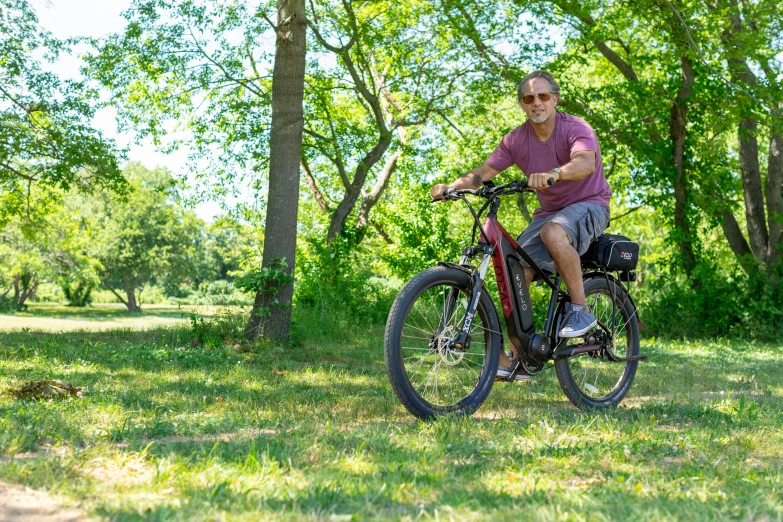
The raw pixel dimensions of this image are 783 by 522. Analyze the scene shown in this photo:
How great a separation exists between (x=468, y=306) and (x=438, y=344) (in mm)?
299

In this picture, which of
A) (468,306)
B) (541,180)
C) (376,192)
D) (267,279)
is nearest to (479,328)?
(468,306)

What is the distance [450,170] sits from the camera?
68.7ft

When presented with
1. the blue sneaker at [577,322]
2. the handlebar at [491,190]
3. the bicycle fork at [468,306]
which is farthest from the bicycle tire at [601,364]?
the handlebar at [491,190]

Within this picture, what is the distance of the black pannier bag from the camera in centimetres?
521

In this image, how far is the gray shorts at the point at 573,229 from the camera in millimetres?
4789

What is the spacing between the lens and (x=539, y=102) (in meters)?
4.81

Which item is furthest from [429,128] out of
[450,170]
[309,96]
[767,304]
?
[767,304]

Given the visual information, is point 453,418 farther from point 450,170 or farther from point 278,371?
point 450,170

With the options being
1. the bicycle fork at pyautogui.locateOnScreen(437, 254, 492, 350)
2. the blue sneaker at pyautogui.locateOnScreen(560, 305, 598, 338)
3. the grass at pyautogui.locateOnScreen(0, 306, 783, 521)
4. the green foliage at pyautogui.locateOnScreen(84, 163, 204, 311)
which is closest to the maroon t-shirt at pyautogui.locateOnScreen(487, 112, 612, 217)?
the blue sneaker at pyautogui.locateOnScreen(560, 305, 598, 338)

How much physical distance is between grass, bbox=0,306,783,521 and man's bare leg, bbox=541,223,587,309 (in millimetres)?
821

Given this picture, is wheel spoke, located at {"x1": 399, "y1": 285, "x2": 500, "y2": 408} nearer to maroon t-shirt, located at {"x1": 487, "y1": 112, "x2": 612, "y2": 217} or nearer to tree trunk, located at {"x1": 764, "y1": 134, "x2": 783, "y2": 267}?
maroon t-shirt, located at {"x1": 487, "y1": 112, "x2": 612, "y2": 217}

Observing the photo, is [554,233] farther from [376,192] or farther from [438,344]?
[376,192]

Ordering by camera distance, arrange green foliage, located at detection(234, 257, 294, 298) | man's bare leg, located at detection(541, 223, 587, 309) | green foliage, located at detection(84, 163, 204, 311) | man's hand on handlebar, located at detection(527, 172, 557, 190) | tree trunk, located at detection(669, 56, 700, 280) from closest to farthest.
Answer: man's hand on handlebar, located at detection(527, 172, 557, 190) → man's bare leg, located at detection(541, 223, 587, 309) → green foliage, located at detection(234, 257, 294, 298) → tree trunk, located at detection(669, 56, 700, 280) → green foliage, located at detection(84, 163, 204, 311)

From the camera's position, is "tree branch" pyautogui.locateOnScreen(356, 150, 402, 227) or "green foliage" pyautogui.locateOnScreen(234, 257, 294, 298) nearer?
"green foliage" pyautogui.locateOnScreen(234, 257, 294, 298)
